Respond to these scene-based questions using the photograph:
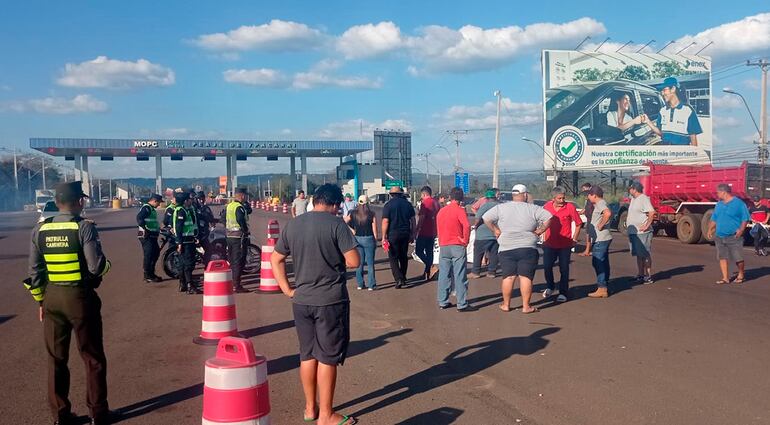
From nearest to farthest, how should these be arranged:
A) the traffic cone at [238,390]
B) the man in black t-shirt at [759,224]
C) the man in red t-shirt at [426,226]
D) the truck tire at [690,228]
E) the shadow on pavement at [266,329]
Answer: the traffic cone at [238,390]
the shadow on pavement at [266,329]
the man in red t-shirt at [426,226]
the man in black t-shirt at [759,224]
the truck tire at [690,228]

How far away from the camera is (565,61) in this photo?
44969 millimetres

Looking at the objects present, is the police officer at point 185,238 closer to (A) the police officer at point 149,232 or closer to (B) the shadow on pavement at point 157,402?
(A) the police officer at point 149,232

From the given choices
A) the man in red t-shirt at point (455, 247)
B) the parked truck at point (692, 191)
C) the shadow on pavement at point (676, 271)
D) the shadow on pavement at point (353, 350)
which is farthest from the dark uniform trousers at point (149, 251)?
the parked truck at point (692, 191)

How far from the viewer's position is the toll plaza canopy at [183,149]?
209 feet

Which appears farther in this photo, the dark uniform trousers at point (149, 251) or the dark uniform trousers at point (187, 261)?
the dark uniform trousers at point (149, 251)

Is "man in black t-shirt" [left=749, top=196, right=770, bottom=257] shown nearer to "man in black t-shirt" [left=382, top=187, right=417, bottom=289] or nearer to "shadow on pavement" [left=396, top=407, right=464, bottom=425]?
"man in black t-shirt" [left=382, top=187, right=417, bottom=289]

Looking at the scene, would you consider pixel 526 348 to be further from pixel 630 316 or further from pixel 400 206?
pixel 400 206

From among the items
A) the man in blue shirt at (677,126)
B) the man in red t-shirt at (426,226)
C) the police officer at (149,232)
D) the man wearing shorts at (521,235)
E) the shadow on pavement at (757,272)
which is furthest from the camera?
the man in blue shirt at (677,126)

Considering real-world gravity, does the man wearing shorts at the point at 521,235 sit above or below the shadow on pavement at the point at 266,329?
above

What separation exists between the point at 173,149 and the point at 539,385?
64627mm

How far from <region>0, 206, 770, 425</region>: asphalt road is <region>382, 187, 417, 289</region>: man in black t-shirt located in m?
0.59

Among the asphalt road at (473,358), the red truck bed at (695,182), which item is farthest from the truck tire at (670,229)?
the asphalt road at (473,358)

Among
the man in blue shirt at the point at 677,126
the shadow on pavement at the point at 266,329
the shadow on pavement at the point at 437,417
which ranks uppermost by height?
the man in blue shirt at the point at 677,126

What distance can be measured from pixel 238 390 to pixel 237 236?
8.31m
